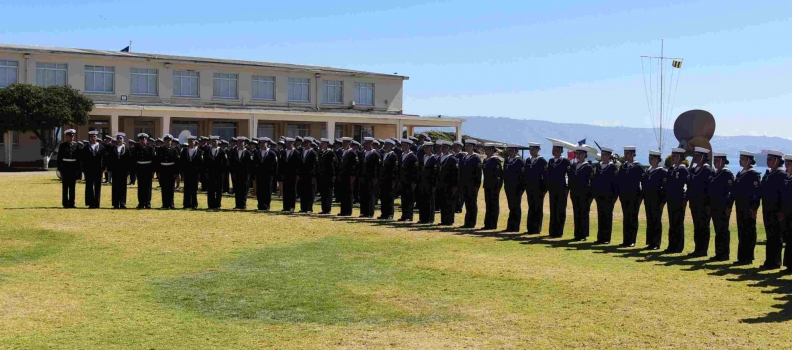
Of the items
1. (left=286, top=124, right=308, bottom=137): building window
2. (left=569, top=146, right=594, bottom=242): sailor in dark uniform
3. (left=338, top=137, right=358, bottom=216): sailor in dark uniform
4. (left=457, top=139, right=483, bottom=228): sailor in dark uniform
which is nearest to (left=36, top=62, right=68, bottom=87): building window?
(left=286, top=124, right=308, bottom=137): building window

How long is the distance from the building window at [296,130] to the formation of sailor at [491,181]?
113 ft

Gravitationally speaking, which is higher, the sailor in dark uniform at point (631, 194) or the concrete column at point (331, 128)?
the concrete column at point (331, 128)

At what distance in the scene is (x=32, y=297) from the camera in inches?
411

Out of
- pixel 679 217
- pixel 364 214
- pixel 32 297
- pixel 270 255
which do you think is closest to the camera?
pixel 32 297

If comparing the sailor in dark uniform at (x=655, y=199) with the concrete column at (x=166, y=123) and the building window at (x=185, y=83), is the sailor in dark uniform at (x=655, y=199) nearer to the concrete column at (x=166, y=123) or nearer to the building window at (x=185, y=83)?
the concrete column at (x=166, y=123)

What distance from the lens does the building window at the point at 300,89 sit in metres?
59.7

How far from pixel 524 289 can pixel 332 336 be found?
3.40 m

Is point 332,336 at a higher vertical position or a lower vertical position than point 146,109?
lower

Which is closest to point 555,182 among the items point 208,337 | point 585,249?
point 585,249

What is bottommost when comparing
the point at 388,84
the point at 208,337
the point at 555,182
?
the point at 208,337

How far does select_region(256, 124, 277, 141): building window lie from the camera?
58.3 meters

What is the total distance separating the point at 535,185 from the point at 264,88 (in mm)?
42986

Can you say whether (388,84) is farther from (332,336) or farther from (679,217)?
(332,336)

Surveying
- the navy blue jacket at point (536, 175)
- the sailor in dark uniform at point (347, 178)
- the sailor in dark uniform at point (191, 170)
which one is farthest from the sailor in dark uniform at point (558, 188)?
the sailor in dark uniform at point (191, 170)
